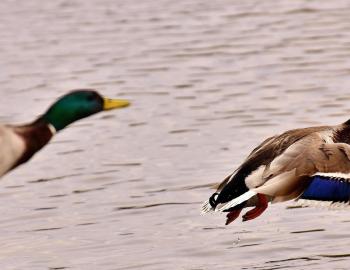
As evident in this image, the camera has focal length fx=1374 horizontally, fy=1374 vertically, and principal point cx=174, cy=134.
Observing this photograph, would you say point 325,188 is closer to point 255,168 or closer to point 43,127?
point 255,168

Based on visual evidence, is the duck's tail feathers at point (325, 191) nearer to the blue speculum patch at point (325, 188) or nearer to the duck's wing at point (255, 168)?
the blue speculum patch at point (325, 188)

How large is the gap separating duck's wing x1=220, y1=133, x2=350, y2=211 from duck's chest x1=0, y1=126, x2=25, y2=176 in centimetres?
152

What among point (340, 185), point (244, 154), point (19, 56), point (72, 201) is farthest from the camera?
point (19, 56)

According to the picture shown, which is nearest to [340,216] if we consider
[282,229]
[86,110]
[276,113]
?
[282,229]

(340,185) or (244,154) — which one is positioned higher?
(340,185)

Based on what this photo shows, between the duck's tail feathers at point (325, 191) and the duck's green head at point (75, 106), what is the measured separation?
4.93 ft

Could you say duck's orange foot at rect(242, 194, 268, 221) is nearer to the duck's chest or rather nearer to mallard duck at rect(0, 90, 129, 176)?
mallard duck at rect(0, 90, 129, 176)

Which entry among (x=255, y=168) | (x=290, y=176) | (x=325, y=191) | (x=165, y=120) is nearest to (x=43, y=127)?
(x=255, y=168)

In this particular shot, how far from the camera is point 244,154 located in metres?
12.3

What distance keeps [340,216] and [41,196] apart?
8.77ft

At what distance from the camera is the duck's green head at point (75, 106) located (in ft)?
31.1

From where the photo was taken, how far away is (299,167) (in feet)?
28.7

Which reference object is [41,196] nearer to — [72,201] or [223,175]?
[72,201]

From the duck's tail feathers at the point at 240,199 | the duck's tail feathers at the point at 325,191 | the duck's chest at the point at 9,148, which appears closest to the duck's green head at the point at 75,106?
the duck's chest at the point at 9,148
